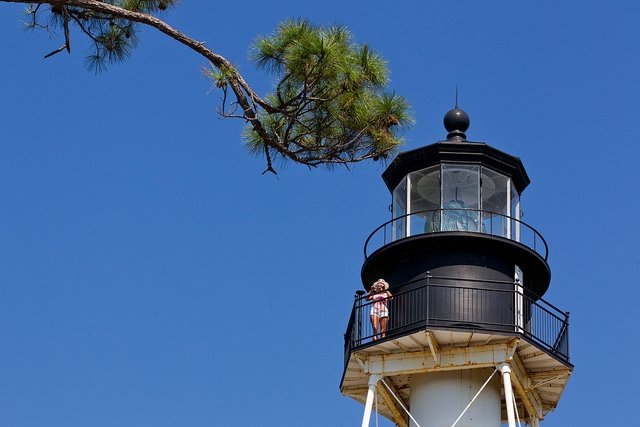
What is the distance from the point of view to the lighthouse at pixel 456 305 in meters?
29.0

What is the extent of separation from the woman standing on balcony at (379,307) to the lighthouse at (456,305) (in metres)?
0.02

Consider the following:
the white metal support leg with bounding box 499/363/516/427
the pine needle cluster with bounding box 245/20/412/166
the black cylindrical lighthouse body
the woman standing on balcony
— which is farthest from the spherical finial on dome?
the pine needle cluster with bounding box 245/20/412/166

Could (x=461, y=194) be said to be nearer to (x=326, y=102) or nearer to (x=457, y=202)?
(x=457, y=202)

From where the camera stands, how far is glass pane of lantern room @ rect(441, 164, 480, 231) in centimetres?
3025

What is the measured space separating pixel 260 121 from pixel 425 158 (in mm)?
9161

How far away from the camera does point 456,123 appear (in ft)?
102

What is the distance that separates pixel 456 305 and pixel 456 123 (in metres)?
Result: 4.00

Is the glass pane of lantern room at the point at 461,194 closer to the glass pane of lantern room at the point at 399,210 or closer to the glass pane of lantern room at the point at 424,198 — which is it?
the glass pane of lantern room at the point at 424,198

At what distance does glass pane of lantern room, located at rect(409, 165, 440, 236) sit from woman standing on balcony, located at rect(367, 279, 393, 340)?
56.6 inches

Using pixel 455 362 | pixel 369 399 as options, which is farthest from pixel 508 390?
pixel 369 399

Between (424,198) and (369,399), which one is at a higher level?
(424,198)

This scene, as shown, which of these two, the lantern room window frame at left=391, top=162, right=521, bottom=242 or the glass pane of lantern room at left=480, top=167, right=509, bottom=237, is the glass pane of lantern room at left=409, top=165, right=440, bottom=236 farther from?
the glass pane of lantern room at left=480, top=167, right=509, bottom=237

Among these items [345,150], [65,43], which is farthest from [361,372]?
[65,43]

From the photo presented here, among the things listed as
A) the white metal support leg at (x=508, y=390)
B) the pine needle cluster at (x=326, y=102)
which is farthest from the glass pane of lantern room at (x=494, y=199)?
the pine needle cluster at (x=326, y=102)
